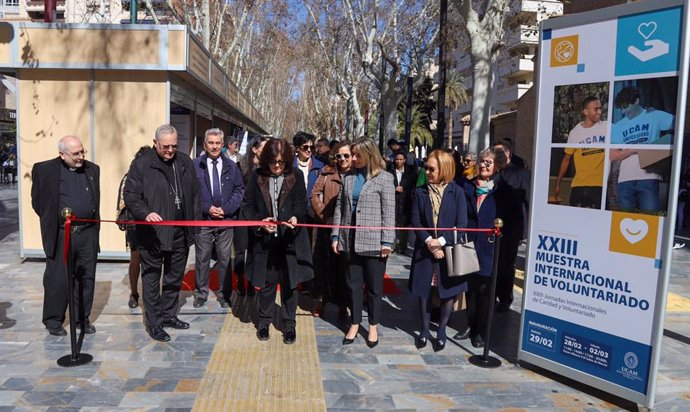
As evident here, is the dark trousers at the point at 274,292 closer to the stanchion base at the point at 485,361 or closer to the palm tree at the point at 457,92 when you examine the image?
the stanchion base at the point at 485,361

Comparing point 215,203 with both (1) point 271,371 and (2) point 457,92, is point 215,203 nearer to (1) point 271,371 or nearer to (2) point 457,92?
(1) point 271,371

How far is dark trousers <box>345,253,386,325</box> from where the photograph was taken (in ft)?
17.1

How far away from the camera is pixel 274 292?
540cm

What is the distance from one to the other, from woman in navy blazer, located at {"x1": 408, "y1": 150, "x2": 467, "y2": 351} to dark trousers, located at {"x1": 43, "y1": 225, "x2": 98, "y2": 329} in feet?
9.60

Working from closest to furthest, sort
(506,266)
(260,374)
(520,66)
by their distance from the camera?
(260,374)
(506,266)
(520,66)

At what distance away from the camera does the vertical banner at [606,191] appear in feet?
12.1

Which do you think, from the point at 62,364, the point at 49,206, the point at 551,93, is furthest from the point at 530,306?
the point at 49,206

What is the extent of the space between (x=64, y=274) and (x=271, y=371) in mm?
2161

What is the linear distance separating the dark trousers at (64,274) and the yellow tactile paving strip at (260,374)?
1354 millimetres

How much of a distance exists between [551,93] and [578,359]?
6.53ft

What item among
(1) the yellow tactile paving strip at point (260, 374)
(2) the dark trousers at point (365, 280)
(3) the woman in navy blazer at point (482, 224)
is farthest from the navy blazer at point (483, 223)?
(1) the yellow tactile paving strip at point (260, 374)

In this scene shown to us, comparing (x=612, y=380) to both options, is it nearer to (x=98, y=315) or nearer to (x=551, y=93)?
(x=551, y=93)

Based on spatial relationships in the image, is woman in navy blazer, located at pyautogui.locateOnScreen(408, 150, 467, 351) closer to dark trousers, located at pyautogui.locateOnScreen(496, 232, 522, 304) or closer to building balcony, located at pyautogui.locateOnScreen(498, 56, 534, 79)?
dark trousers, located at pyautogui.locateOnScreen(496, 232, 522, 304)

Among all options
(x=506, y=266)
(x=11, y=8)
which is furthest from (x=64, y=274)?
(x=11, y=8)
